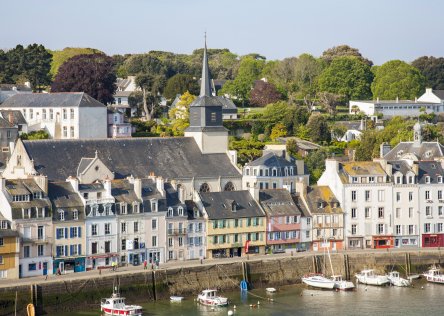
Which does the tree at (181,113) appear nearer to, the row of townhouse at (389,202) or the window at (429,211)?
the row of townhouse at (389,202)

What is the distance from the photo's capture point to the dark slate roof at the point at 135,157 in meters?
88.5

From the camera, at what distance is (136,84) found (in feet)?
437

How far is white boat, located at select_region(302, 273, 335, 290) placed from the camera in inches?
3125

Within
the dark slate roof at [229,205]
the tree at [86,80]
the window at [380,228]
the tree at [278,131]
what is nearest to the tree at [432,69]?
the tree at [278,131]

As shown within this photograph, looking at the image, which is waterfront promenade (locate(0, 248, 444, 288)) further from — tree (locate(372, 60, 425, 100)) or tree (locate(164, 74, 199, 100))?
tree (locate(372, 60, 425, 100))

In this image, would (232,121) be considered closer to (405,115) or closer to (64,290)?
(405,115)

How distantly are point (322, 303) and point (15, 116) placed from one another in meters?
41.4

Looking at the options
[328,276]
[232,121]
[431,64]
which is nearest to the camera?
[328,276]

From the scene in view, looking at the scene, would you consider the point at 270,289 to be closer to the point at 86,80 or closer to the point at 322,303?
the point at 322,303

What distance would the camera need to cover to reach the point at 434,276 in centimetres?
8256

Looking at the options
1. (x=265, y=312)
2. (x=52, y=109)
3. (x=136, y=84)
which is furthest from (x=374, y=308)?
(x=136, y=84)

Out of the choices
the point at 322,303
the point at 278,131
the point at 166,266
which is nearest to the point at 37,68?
the point at 278,131

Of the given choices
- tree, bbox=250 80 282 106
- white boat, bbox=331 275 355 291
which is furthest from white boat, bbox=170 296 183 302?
tree, bbox=250 80 282 106

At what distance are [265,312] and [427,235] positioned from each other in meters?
20.8
